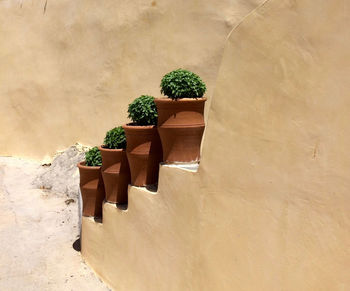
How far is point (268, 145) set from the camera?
105 inches

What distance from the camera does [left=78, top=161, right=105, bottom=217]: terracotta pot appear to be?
5.09 metres

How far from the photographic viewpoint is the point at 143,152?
13.7ft

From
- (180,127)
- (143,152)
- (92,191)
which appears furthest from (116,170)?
(180,127)

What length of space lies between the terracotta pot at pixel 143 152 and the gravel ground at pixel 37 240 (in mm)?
1323

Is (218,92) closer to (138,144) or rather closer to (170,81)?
(170,81)

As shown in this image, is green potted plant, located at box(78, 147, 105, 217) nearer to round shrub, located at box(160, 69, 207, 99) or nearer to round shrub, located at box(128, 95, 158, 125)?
round shrub, located at box(128, 95, 158, 125)

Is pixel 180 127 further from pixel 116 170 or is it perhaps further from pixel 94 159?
pixel 94 159

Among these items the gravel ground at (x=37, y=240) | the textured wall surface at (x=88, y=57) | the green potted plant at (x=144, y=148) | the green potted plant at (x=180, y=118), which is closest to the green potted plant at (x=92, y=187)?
the gravel ground at (x=37, y=240)

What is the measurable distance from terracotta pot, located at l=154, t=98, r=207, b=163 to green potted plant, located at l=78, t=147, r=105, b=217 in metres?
1.58

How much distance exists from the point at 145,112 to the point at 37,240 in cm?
265

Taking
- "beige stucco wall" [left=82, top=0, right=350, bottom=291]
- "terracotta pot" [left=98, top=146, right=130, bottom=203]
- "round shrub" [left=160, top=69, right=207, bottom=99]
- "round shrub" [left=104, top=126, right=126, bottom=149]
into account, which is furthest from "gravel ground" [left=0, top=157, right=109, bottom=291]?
"round shrub" [left=160, top=69, right=207, bottom=99]

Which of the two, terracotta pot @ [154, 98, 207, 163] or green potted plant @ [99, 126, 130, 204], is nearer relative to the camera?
terracotta pot @ [154, 98, 207, 163]

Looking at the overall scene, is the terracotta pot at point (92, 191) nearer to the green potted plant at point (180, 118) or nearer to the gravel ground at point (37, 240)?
the gravel ground at point (37, 240)

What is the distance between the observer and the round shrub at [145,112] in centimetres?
425
